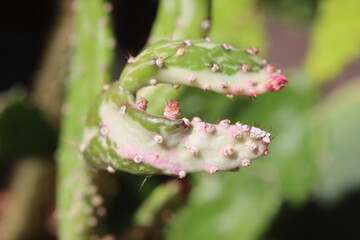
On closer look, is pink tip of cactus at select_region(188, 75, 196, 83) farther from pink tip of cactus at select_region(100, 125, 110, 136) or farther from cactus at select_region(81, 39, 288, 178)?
pink tip of cactus at select_region(100, 125, 110, 136)

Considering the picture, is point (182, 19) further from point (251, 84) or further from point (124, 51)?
point (124, 51)

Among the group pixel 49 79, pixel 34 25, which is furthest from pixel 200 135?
pixel 34 25

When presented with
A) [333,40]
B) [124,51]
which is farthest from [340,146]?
[124,51]

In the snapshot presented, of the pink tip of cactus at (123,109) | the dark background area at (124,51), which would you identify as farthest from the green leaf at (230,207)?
the pink tip of cactus at (123,109)

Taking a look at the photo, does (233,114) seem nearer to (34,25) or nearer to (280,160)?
(280,160)

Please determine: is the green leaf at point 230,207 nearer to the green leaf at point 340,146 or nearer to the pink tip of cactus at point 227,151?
the green leaf at point 340,146

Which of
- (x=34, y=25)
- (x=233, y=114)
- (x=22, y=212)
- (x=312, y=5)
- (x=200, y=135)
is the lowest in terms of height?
(x=22, y=212)

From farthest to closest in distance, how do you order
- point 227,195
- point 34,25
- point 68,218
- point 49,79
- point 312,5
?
point 34,25 < point 312,5 < point 49,79 < point 227,195 < point 68,218
